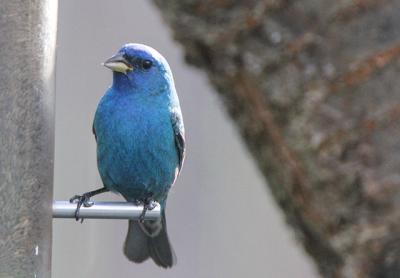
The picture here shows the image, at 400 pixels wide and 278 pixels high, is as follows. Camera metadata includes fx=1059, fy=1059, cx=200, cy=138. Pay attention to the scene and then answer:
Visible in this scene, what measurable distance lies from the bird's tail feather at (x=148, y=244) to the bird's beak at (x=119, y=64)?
0.69 meters

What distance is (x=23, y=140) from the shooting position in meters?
3.18

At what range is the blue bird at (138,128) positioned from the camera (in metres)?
3.97

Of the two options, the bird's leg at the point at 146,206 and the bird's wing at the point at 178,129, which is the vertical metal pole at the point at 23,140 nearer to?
the bird's leg at the point at 146,206

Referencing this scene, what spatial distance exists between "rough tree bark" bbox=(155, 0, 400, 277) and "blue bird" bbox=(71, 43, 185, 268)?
1644 millimetres

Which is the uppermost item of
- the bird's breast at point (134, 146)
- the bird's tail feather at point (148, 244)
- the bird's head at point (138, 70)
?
the bird's head at point (138, 70)

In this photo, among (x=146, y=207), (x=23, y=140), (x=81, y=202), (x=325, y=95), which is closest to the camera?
(x=325, y=95)

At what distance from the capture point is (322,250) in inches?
96.3

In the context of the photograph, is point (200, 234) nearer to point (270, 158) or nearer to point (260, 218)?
point (260, 218)

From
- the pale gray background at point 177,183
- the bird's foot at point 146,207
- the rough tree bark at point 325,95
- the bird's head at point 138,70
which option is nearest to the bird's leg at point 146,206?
the bird's foot at point 146,207

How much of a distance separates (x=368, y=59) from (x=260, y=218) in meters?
4.83

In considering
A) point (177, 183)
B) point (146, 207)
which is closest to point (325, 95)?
point (146, 207)

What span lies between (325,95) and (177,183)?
4.42 metres

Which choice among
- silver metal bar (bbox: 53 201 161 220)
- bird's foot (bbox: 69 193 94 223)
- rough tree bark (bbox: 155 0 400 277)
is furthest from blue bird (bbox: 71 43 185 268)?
rough tree bark (bbox: 155 0 400 277)

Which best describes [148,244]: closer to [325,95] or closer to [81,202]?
[81,202]
